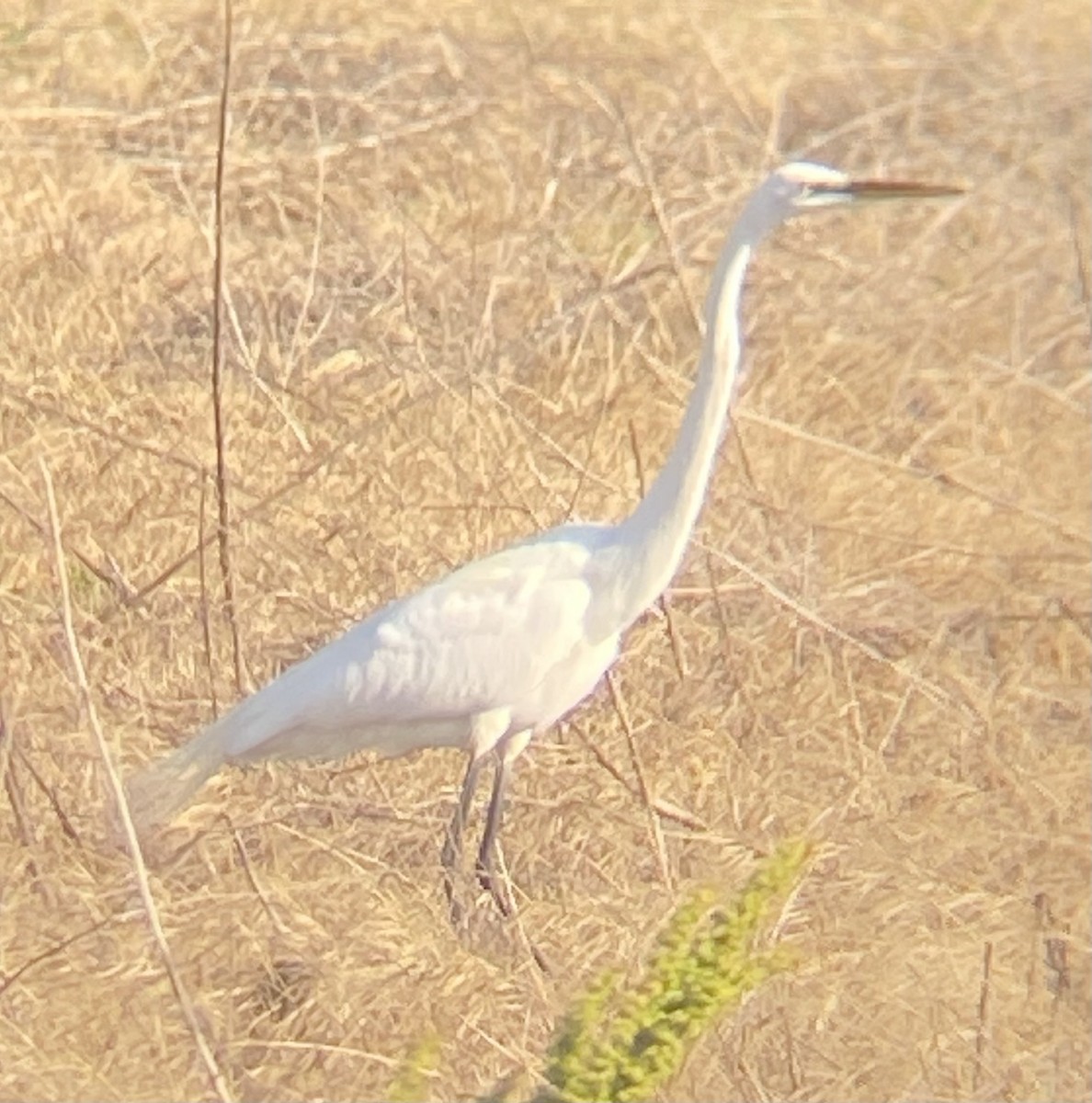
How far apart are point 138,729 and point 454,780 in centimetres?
53

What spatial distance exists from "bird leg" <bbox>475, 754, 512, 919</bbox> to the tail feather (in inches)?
16.0

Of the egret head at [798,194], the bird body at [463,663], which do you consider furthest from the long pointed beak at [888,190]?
the bird body at [463,663]

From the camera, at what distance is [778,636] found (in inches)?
201

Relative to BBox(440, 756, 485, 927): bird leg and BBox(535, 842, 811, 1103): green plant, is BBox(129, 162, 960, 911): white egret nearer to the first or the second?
BBox(440, 756, 485, 927): bird leg

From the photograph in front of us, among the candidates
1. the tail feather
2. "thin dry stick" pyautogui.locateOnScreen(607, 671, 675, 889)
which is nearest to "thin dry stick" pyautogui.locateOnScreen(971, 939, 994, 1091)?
"thin dry stick" pyautogui.locateOnScreen(607, 671, 675, 889)

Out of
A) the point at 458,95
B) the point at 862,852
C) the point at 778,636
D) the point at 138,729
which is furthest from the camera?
the point at 458,95

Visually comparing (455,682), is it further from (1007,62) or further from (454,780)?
(1007,62)

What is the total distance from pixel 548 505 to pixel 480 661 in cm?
88

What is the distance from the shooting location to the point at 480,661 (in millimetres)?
4418

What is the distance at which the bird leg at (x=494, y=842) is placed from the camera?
4.27m

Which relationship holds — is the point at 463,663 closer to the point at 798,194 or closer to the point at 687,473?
the point at 687,473

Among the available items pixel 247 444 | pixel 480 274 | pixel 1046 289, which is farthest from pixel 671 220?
pixel 247 444

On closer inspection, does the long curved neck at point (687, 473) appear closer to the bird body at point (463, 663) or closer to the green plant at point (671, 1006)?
the bird body at point (463, 663)

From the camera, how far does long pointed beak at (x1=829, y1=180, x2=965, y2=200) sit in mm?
3956
